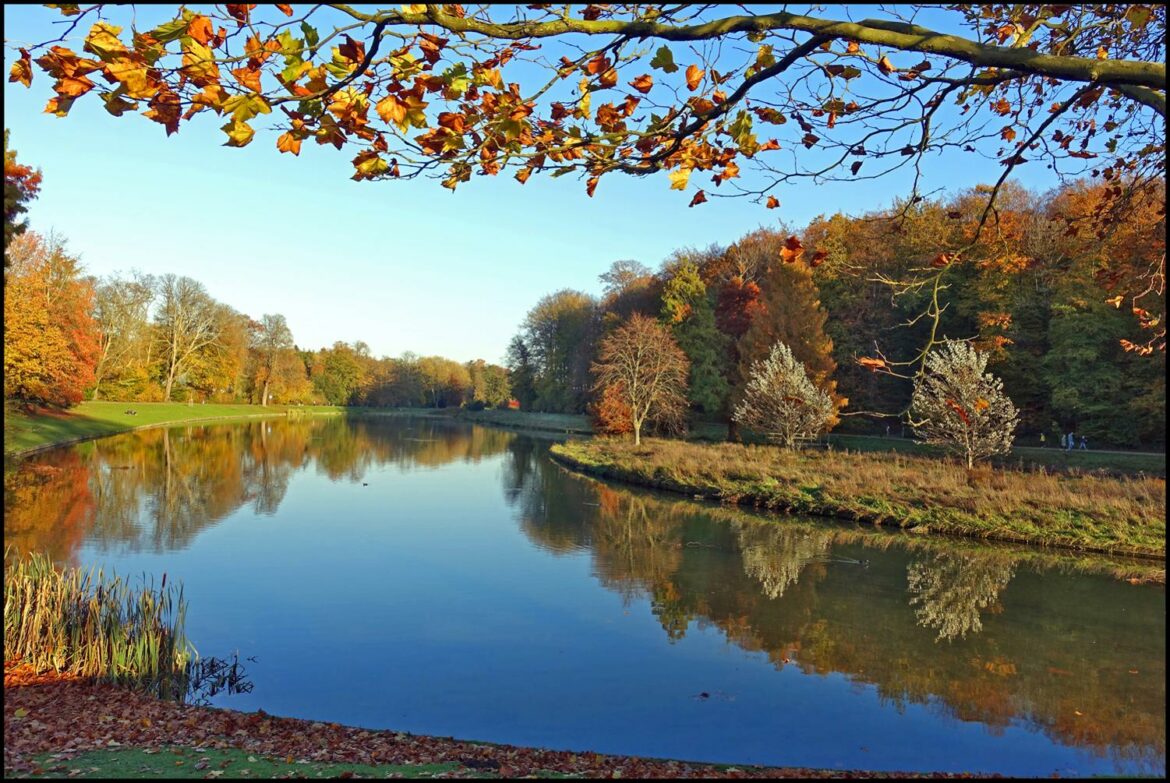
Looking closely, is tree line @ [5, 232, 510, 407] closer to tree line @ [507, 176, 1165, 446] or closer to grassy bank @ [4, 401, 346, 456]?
grassy bank @ [4, 401, 346, 456]

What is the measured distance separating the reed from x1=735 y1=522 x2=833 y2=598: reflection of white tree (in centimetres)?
940

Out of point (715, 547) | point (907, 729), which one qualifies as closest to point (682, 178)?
point (907, 729)

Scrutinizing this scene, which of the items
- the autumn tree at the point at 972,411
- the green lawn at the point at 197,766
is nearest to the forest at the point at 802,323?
the autumn tree at the point at 972,411

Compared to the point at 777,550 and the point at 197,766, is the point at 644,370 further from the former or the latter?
the point at 197,766

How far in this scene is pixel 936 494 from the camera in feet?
65.4

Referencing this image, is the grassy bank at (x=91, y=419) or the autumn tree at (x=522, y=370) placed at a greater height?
the autumn tree at (x=522, y=370)

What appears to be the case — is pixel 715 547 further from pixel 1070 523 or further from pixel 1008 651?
pixel 1070 523

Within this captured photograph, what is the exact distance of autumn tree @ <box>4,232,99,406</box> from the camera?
28375mm

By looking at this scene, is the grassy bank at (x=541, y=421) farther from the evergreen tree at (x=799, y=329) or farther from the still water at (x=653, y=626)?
the still water at (x=653, y=626)

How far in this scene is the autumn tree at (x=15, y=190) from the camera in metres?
17.3

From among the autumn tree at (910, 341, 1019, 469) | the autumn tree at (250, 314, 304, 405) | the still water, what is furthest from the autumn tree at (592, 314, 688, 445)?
the autumn tree at (250, 314, 304, 405)

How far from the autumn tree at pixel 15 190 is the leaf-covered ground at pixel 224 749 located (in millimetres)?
12544

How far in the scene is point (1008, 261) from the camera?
583cm

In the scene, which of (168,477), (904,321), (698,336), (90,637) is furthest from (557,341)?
(90,637)
